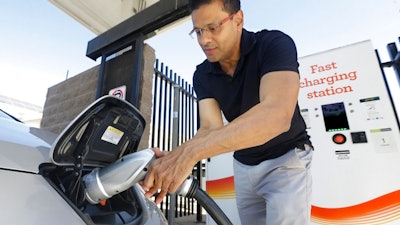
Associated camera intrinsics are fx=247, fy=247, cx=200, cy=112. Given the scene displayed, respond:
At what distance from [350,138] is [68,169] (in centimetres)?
256

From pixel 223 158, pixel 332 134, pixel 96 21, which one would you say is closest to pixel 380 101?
pixel 332 134

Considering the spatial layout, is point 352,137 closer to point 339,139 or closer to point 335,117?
point 339,139

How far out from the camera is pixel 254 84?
115 cm

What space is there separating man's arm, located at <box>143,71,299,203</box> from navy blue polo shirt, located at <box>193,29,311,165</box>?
218mm

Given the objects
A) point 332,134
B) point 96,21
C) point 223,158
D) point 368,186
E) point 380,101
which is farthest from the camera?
point 96,21

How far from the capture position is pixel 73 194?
685mm

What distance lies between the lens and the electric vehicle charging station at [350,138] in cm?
222

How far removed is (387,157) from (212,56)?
2.09 meters

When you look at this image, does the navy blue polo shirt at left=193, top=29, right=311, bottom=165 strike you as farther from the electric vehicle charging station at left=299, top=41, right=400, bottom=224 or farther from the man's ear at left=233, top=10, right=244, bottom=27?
the electric vehicle charging station at left=299, top=41, right=400, bottom=224

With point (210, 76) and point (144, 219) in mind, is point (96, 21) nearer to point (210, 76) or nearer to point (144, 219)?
point (210, 76)

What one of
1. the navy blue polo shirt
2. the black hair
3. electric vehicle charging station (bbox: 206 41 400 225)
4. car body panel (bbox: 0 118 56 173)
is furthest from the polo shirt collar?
electric vehicle charging station (bbox: 206 41 400 225)

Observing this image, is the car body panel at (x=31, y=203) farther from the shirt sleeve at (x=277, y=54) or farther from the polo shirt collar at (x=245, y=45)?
the polo shirt collar at (x=245, y=45)

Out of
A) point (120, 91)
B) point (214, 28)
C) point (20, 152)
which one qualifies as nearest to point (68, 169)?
point (20, 152)

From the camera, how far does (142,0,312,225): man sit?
0.70m
